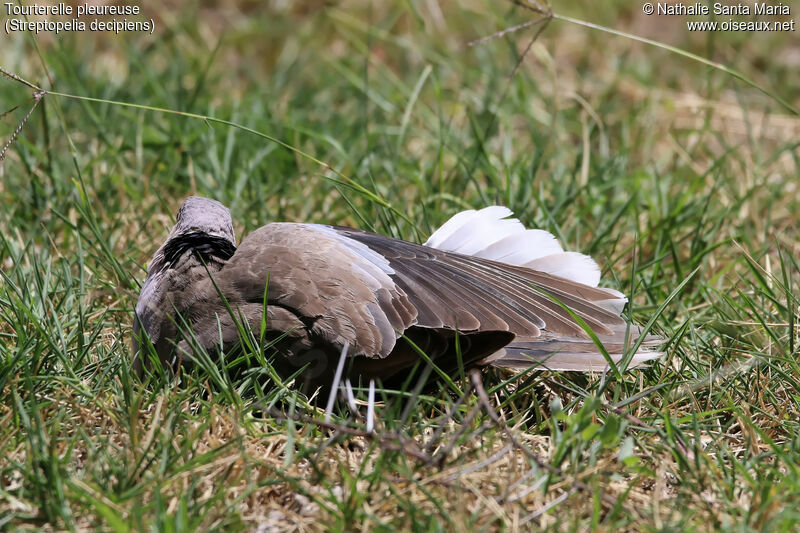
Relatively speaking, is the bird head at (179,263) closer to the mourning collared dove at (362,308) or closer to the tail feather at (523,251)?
the mourning collared dove at (362,308)

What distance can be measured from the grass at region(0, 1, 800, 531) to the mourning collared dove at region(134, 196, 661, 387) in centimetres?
10

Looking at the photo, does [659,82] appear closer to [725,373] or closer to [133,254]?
[725,373]

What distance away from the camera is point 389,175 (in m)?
3.45

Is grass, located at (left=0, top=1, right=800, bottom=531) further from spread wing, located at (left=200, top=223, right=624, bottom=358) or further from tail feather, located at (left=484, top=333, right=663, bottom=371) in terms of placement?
spread wing, located at (left=200, top=223, right=624, bottom=358)

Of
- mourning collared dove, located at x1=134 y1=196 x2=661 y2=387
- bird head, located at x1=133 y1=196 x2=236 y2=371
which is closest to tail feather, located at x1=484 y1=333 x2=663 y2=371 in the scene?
mourning collared dove, located at x1=134 y1=196 x2=661 y2=387

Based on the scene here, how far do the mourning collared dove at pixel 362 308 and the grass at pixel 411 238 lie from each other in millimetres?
102

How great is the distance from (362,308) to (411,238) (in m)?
0.87

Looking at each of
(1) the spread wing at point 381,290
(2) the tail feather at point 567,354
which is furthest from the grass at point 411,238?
(1) the spread wing at point 381,290

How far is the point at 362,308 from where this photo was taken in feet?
7.11

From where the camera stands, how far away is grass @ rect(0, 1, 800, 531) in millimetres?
1852

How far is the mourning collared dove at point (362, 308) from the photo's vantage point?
216 centimetres

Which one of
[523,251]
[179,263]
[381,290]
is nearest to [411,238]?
[523,251]

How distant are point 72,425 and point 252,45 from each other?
337cm

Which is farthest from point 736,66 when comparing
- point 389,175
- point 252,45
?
point 252,45
